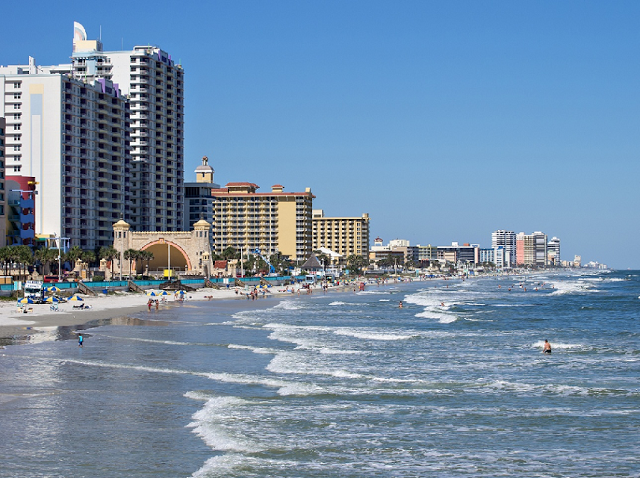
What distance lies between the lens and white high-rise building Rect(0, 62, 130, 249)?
123125mm

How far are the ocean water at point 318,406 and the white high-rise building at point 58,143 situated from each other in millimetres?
79784

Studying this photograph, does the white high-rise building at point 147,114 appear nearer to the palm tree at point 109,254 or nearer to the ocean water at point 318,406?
the palm tree at point 109,254

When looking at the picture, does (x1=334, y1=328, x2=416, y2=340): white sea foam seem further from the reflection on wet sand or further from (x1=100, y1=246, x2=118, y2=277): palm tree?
(x1=100, y1=246, x2=118, y2=277): palm tree

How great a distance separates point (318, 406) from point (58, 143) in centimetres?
10741

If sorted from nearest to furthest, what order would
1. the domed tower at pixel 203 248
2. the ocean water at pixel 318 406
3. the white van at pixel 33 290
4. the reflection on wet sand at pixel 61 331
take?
the ocean water at pixel 318 406
the reflection on wet sand at pixel 61 331
the white van at pixel 33 290
the domed tower at pixel 203 248

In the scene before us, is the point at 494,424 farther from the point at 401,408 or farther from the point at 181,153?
the point at 181,153

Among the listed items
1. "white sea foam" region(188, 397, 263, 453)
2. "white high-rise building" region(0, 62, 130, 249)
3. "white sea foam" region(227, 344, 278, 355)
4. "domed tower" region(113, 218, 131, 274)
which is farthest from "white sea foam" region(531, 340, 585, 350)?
"white high-rise building" region(0, 62, 130, 249)

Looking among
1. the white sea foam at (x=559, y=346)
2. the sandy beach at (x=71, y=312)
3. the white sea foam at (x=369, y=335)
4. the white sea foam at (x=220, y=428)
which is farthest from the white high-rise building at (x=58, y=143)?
the white sea foam at (x=220, y=428)

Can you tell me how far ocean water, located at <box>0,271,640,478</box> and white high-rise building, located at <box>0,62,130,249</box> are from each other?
7978 cm

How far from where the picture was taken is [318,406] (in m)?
26.9

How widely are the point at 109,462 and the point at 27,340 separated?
2915cm

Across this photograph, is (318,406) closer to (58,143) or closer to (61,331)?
(61,331)

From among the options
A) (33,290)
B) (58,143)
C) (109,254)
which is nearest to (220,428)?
(33,290)

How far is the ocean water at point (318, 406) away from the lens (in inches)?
798
